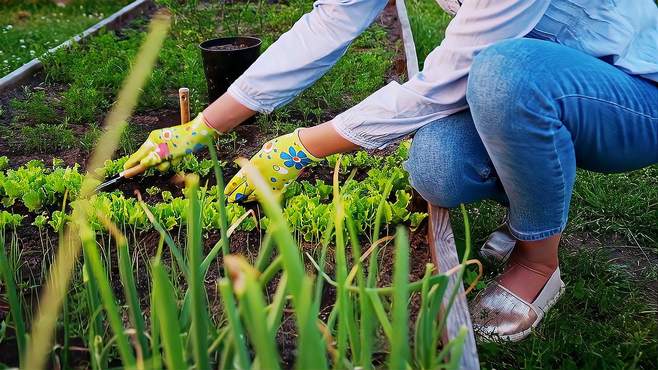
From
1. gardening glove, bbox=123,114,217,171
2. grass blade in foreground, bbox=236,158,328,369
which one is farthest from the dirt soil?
grass blade in foreground, bbox=236,158,328,369

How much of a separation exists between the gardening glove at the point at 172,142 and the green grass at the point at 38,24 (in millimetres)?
2052

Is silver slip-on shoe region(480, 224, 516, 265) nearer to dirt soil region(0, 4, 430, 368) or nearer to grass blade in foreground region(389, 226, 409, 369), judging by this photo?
dirt soil region(0, 4, 430, 368)

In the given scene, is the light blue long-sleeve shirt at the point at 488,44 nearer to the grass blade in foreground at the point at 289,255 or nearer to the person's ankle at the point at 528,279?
the person's ankle at the point at 528,279

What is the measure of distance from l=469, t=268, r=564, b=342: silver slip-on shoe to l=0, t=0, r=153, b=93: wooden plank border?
8.11 ft

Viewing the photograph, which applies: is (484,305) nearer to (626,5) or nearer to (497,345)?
(497,345)

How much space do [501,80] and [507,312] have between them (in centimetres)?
57

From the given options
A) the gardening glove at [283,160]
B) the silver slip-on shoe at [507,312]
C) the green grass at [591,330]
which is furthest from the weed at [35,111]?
the green grass at [591,330]

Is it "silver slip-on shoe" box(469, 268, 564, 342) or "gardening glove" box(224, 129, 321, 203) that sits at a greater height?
"gardening glove" box(224, 129, 321, 203)

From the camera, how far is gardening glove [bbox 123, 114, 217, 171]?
1.98 metres

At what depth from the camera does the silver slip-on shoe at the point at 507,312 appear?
5.52 ft

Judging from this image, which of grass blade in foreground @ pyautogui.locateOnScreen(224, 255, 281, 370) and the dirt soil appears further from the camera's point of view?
the dirt soil

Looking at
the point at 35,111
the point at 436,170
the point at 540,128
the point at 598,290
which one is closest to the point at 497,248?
the point at 598,290

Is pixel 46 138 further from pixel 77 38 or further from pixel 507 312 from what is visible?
pixel 507 312

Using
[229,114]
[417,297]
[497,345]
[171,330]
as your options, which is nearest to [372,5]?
[229,114]
